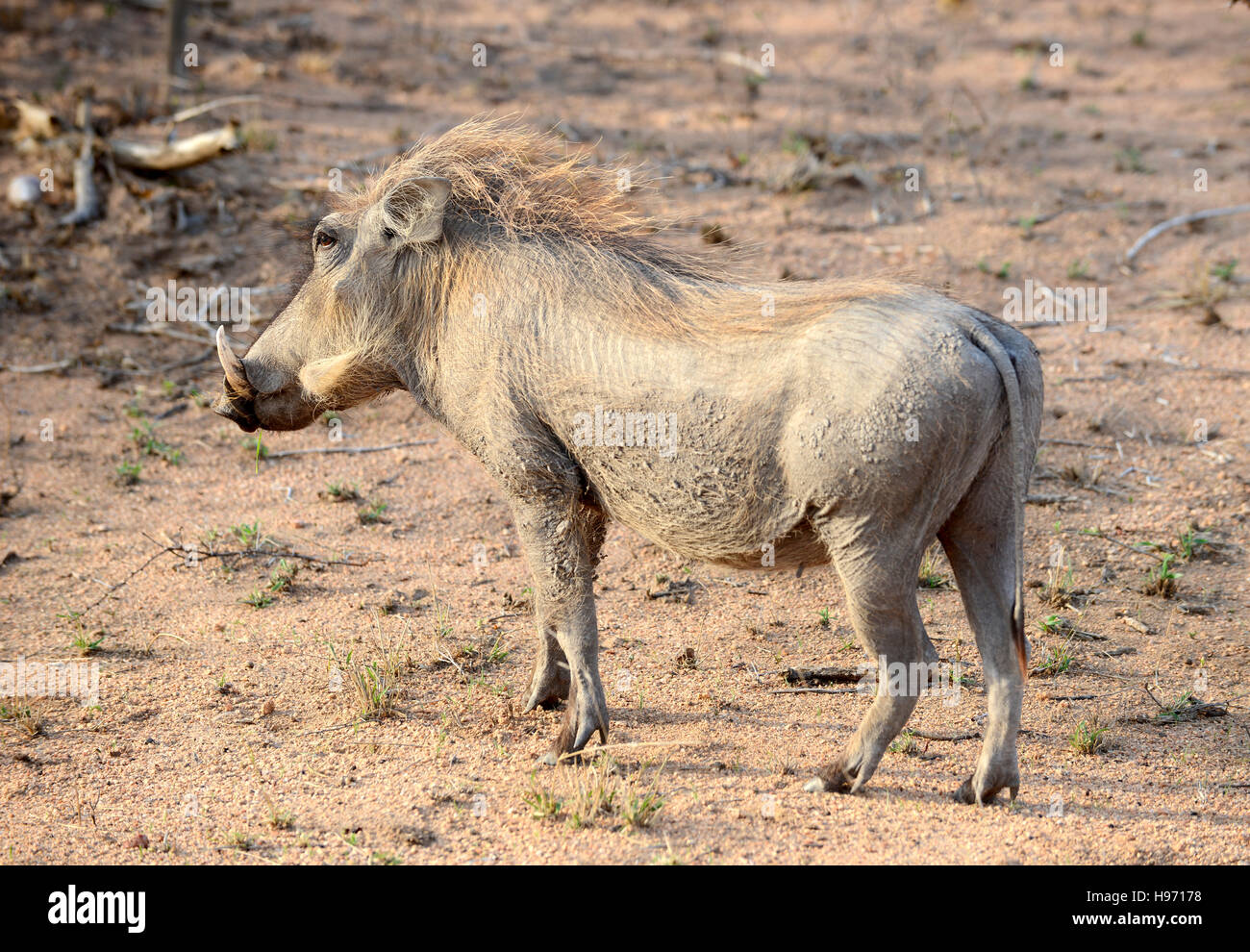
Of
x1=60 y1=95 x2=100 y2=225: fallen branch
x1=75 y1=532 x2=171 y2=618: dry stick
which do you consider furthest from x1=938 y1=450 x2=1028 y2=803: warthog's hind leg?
x1=60 y1=95 x2=100 y2=225: fallen branch

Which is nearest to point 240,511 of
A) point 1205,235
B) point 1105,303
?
point 1105,303

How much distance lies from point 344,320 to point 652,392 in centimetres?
137

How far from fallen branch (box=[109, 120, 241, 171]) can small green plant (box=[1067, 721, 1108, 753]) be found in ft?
22.4

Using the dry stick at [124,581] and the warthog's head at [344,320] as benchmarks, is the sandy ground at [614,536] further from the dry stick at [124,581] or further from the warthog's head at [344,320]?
the warthog's head at [344,320]

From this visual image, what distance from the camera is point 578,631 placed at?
464 centimetres

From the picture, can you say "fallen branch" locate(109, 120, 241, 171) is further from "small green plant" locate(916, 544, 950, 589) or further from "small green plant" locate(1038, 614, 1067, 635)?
"small green plant" locate(1038, 614, 1067, 635)

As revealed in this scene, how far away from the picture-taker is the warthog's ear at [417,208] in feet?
14.9

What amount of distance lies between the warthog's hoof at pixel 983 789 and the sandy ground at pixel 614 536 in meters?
0.06

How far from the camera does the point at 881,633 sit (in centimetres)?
407

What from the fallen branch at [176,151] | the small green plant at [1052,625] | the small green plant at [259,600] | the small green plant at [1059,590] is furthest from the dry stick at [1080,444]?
the fallen branch at [176,151]

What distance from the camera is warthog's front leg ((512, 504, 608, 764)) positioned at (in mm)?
4574

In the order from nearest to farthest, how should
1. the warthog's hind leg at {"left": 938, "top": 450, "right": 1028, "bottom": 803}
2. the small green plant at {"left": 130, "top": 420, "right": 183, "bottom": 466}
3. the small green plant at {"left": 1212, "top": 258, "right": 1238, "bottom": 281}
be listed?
the warthog's hind leg at {"left": 938, "top": 450, "right": 1028, "bottom": 803}
the small green plant at {"left": 130, "top": 420, "right": 183, "bottom": 466}
the small green plant at {"left": 1212, "top": 258, "right": 1238, "bottom": 281}

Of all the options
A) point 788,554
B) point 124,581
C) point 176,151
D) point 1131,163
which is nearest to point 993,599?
point 788,554
